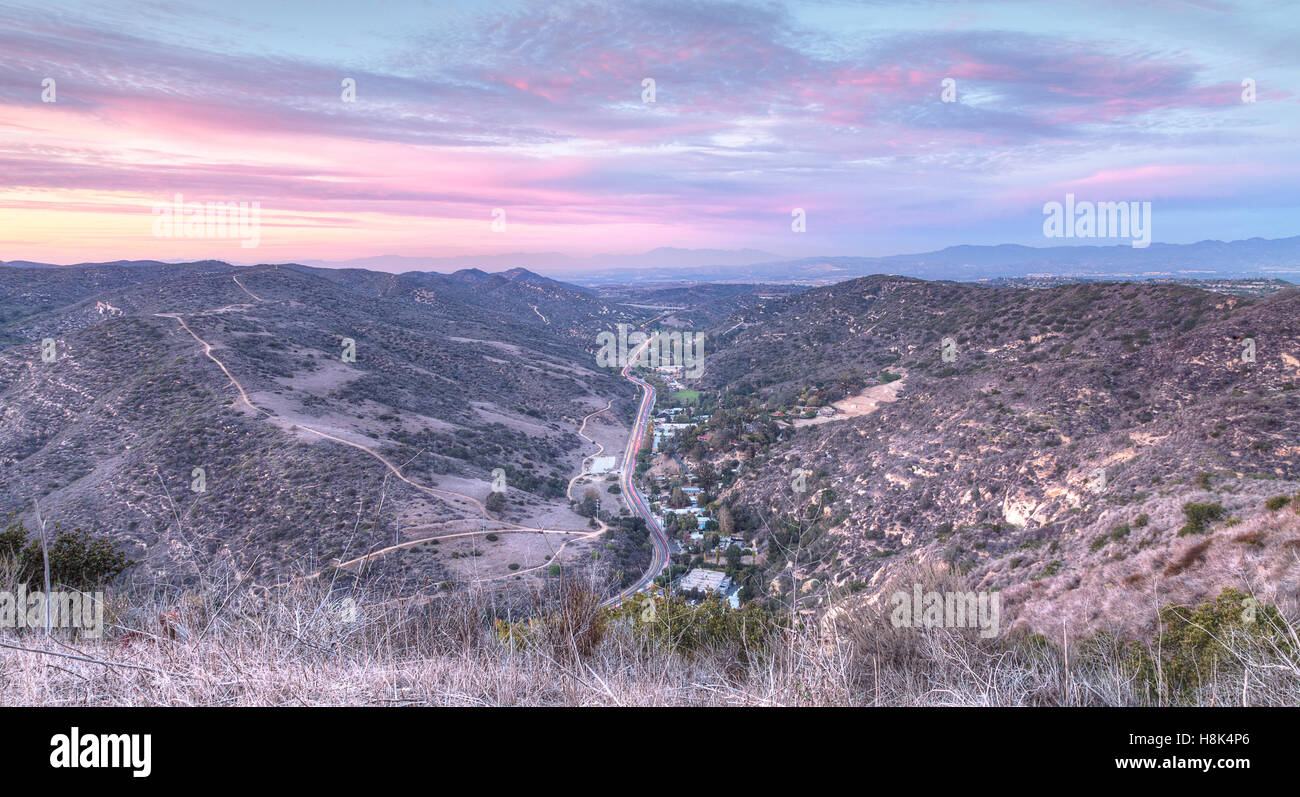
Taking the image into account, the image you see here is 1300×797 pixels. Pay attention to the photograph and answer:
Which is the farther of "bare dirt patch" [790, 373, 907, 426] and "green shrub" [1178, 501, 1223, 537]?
"bare dirt patch" [790, 373, 907, 426]

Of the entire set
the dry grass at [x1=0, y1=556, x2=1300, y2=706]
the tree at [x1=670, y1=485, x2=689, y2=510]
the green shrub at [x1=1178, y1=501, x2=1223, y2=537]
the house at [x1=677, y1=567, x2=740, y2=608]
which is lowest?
the house at [x1=677, y1=567, x2=740, y2=608]

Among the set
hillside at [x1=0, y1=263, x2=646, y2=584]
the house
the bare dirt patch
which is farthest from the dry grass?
the bare dirt patch

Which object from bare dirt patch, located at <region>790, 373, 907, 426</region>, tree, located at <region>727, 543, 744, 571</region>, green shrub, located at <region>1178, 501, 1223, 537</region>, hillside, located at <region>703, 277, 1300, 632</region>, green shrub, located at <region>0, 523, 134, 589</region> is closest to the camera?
green shrub, located at <region>0, 523, 134, 589</region>

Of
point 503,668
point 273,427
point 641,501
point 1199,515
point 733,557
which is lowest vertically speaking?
point 733,557

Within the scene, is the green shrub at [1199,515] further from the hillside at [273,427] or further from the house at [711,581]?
the hillside at [273,427]

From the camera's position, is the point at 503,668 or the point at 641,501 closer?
the point at 503,668

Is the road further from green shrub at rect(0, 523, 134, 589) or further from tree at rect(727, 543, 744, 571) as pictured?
green shrub at rect(0, 523, 134, 589)

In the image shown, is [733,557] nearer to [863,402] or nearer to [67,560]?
[863,402]

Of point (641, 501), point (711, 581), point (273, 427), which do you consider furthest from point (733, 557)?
point (273, 427)
